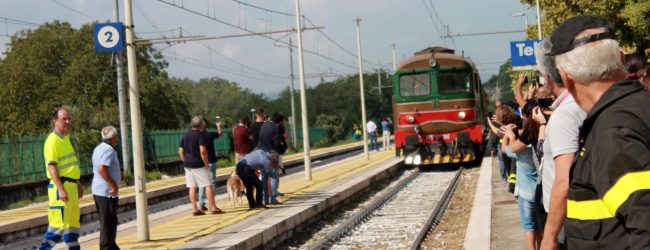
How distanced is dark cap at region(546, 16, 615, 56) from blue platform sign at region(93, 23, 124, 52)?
28.1 feet

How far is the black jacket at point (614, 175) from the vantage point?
235 cm

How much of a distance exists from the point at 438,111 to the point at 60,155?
18.2m

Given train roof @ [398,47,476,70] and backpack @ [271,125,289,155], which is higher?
train roof @ [398,47,476,70]

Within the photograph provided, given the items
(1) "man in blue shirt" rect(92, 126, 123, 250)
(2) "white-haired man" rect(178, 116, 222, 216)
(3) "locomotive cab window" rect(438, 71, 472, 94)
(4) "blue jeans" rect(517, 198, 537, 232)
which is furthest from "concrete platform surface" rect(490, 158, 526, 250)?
(3) "locomotive cab window" rect(438, 71, 472, 94)

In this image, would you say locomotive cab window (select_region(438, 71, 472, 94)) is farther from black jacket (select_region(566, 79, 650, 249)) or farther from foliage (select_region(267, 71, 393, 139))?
foliage (select_region(267, 71, 393, 139))

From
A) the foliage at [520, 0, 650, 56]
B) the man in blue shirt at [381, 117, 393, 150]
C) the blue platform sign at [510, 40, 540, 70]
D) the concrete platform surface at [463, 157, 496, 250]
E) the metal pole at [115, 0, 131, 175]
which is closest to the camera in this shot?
the concrete platform surface at [463, 157, 496, 250]

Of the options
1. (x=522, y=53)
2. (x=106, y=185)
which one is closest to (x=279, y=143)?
(x=106, y=185)

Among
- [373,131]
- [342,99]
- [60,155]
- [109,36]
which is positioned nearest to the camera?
[60,155]

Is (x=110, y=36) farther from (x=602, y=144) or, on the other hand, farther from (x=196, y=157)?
(x=602, y=144)

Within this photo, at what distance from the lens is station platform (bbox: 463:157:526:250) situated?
33.1 feet

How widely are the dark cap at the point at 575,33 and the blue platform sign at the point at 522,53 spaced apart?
815 inches

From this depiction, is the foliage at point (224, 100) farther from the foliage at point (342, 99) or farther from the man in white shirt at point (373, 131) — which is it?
the man in white shirt at point (373, 131)

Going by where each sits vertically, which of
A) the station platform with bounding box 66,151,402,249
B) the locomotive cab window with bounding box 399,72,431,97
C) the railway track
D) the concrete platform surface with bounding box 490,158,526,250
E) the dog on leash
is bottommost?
the railway track

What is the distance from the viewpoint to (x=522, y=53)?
23.4 metres
